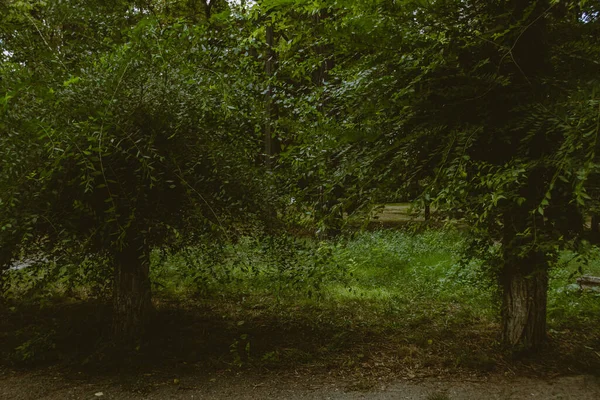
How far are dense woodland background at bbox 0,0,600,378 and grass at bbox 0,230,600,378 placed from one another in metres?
0.05

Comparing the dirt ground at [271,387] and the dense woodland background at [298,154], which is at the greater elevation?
the dense woodland background at [298,154]

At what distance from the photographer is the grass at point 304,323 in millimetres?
4879

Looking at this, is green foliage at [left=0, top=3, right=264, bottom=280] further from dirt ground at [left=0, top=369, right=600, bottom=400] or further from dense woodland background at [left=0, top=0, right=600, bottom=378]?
dirt ground at [left=0, top=369, right=600, bottom=400]

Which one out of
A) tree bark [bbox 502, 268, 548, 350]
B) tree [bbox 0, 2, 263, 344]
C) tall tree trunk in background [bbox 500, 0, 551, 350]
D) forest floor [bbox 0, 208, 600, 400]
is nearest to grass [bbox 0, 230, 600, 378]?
forest floor [bbox 0, 208, 600, 400]

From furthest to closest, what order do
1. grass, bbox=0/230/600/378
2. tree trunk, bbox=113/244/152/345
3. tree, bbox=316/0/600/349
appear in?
tree trunk, bbox=113/244/152/345 → grass, bbox=0/230/600/378 → tree, bbox=316/0/600/349

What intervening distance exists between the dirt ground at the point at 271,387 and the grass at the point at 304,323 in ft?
0.75

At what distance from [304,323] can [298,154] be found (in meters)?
2.31

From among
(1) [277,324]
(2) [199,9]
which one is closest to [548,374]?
(1) [277,324]

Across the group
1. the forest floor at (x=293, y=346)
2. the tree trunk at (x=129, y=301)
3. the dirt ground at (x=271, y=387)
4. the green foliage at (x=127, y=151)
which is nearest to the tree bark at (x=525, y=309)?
the forest floor at (x=293, y=346)

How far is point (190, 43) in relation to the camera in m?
4.84

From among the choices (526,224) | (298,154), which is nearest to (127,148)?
(298,154)

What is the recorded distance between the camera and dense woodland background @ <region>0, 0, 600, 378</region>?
3.92 meters

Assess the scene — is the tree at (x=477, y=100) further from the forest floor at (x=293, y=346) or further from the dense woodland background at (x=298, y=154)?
the forest floor at (x=293, y=346)

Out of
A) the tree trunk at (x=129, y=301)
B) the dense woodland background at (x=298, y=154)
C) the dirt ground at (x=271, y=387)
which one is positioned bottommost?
the dirt ground at (x=271, y=387)
